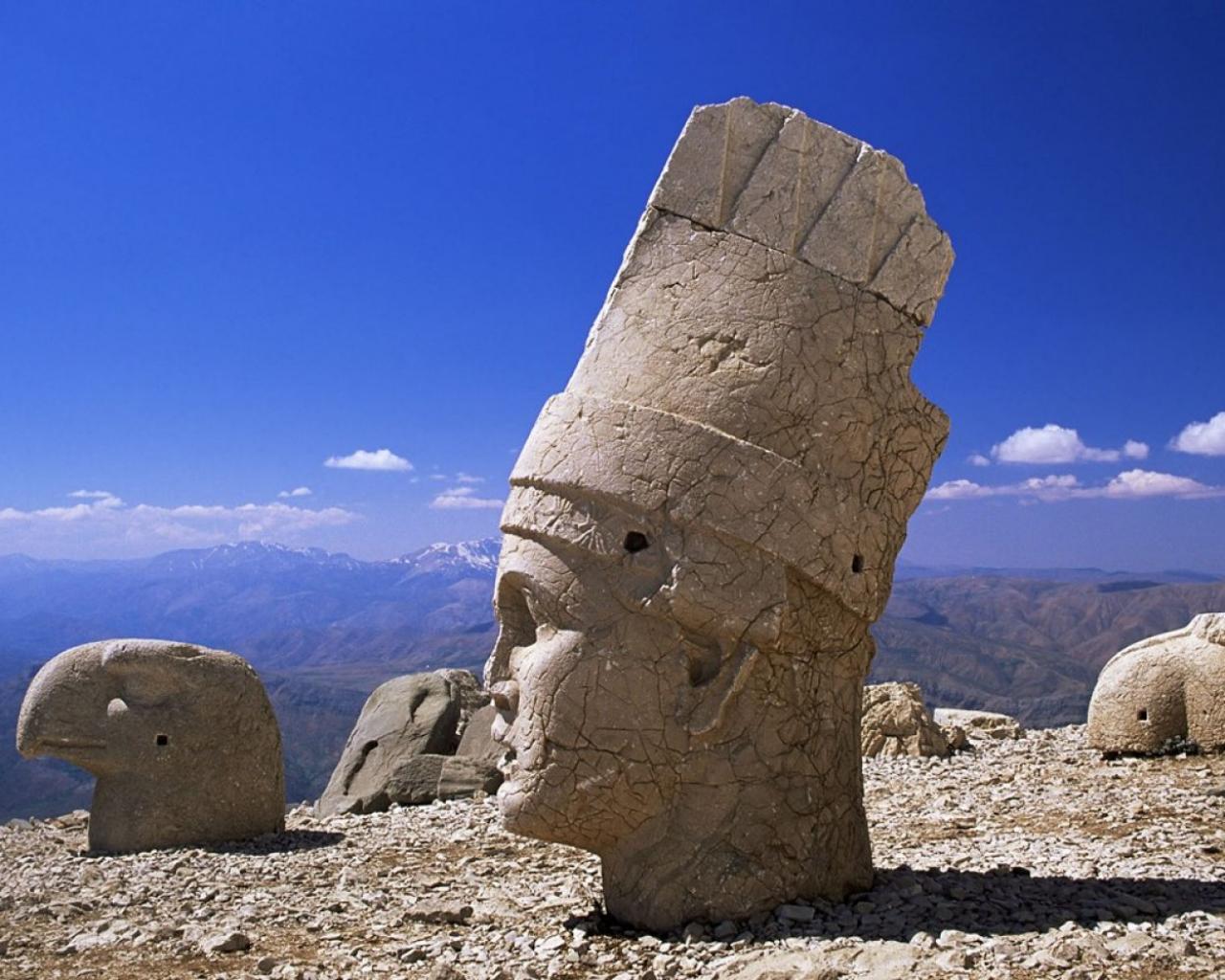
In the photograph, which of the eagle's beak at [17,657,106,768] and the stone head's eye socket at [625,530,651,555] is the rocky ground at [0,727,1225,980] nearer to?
the eagle's beak at [17,657,106,768]

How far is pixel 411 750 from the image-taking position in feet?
33.9

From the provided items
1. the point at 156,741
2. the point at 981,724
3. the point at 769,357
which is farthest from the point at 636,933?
the point at 981,724

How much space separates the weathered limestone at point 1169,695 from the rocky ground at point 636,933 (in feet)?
0.93

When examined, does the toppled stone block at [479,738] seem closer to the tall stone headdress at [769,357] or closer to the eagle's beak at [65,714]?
the eagle's beak at [65,714]

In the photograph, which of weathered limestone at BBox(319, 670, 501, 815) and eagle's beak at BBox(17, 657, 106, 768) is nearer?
eagle's beak at BBox(17, 657, 106, 768)

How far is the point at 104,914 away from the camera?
19.5 feet

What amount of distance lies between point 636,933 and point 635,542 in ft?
5.34

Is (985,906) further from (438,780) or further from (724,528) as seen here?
(438,780)

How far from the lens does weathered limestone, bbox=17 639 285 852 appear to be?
7828mm

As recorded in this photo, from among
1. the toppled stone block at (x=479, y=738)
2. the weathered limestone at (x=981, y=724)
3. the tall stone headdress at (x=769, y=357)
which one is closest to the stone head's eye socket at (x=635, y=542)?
the tall stone headdress at (x=769, y=357)

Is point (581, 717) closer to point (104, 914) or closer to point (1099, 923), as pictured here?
point (1099, 923)

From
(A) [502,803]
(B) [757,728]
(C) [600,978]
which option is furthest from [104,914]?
(B) [757,728]

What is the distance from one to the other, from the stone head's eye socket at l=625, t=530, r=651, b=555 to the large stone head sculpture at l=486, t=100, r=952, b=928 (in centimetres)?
1

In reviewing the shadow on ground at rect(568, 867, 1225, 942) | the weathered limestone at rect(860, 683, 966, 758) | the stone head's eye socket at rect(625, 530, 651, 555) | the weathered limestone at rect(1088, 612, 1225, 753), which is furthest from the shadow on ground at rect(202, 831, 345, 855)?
the weathered limestone at rect(1088, 612, 1225, 753)
